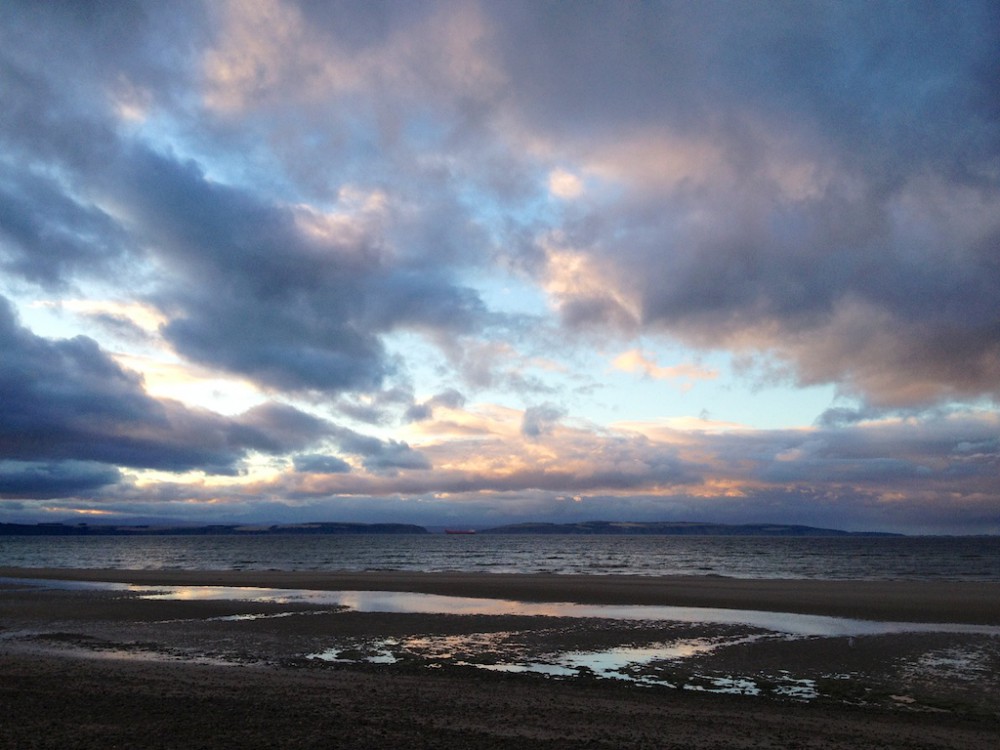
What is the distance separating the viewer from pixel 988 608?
33.3 meters

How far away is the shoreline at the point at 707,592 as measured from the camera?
32.5 metres

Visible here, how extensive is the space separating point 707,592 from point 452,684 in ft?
101

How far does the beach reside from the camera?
11.2m

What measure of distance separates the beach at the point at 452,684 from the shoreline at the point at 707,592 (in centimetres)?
189

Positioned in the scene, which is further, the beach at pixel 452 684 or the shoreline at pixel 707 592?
the shoreline at pixel 707 592

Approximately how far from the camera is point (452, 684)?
15.3m

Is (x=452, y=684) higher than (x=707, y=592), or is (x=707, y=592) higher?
(x=452, y=684)

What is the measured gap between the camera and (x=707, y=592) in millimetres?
41719

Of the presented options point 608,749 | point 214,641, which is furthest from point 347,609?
point 608,749

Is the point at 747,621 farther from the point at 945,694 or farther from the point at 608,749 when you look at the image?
the point at 608,749

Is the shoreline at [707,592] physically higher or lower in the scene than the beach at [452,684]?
lower

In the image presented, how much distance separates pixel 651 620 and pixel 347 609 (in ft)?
46.2

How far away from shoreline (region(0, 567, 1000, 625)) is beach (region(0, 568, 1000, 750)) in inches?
74.5

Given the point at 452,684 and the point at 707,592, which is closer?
the point at 452,684
